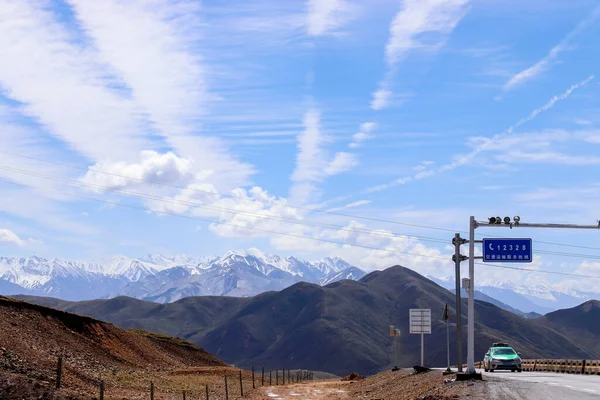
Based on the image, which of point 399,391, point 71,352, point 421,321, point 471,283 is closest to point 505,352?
point 399,391

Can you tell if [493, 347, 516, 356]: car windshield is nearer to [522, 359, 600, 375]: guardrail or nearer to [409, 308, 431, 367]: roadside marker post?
[522, 359, 600, 375]: guardrail

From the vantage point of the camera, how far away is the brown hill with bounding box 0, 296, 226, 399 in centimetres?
3759

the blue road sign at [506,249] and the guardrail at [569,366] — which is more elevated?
the blue road sign at [506,249]

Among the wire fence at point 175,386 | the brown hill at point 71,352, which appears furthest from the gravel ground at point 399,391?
the brown hill at point 71,352

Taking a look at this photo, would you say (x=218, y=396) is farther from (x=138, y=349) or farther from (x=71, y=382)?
(x=138, y=349)

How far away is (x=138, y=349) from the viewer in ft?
269

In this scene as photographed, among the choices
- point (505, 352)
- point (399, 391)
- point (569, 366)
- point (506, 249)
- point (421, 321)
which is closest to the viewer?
point (506, 249)

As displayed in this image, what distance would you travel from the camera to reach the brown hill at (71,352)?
37.6m

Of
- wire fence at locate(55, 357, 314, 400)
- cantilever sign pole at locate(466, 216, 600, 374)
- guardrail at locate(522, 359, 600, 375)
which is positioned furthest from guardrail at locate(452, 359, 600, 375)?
wire fence at locate(55, 357, 314, 400)

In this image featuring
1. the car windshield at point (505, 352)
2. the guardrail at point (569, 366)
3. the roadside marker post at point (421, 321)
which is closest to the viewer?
the guardrail at point (569, 366)

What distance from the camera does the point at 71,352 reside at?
194 feet

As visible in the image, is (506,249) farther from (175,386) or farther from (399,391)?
(175,386)

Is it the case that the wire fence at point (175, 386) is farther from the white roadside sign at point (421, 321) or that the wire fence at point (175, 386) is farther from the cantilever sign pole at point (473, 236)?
the white roadside sign at point (421, 321)

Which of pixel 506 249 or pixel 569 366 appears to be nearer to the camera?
pixel 506 249
